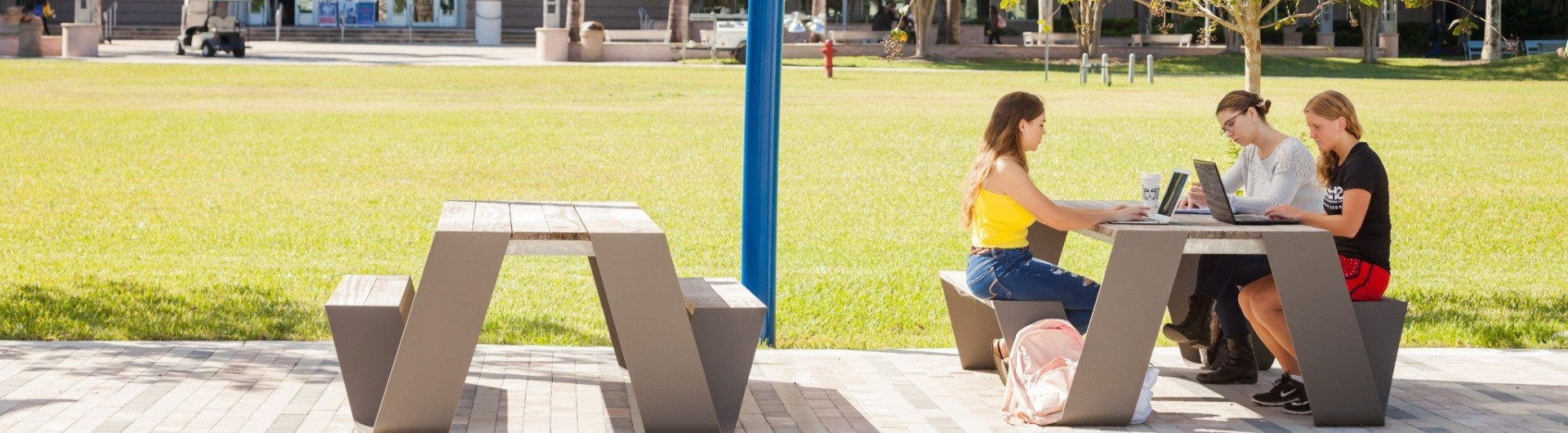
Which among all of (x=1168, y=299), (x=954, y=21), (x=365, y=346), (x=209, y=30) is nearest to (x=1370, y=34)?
(x=954, y=21)

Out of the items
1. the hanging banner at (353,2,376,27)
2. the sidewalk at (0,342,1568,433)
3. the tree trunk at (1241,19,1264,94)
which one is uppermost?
the hanging banner at (353,2,376,27)

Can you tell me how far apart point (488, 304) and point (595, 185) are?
1116cm

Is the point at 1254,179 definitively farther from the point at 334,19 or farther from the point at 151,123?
the point at 334,19

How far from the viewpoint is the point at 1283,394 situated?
5.57 m

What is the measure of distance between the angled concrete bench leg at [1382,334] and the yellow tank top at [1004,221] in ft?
3.71

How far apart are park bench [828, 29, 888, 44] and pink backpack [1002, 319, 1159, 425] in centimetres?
4312

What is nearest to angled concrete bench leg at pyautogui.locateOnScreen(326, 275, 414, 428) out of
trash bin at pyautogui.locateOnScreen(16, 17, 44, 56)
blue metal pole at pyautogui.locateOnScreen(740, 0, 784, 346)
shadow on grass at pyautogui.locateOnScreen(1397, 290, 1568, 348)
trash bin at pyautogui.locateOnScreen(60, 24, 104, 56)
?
blue metal pole at pyautogui.locateOnScreen(740, 0, 784, 346)

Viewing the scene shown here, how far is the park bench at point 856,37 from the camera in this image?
48.5 m

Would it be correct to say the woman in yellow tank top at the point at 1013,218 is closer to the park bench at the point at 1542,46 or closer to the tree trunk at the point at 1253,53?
the tree trunk at the point at 1253,53


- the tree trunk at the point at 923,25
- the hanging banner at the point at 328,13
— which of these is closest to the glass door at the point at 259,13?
the hanging banner at the point at 328,13

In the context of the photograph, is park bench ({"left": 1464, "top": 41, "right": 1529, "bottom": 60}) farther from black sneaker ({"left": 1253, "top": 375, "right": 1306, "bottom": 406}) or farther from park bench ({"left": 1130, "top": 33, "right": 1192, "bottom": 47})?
black sneaker ({"left": 1253, "top": 375, "right": 1306, "bottom": 406})

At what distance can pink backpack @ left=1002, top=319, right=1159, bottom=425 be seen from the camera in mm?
5273

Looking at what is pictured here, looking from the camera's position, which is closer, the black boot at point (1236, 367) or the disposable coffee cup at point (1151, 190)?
A: the disposable coffee cup at point (1151, 190)

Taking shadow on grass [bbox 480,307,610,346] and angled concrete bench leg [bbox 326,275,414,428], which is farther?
shadow on grass [bbox 480,307,610,346]
